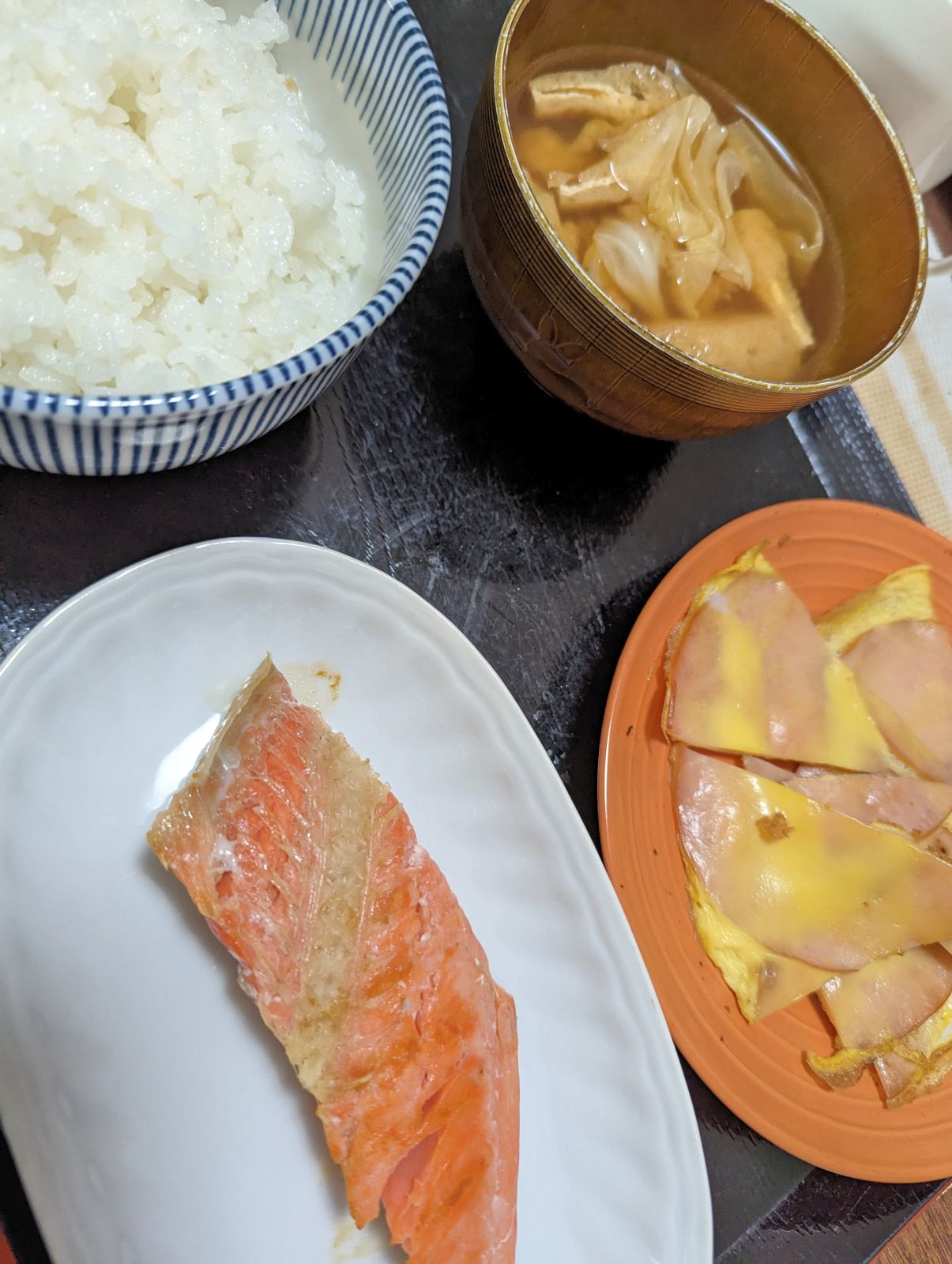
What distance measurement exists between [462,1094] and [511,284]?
887mm

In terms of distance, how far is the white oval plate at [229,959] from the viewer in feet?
2.85

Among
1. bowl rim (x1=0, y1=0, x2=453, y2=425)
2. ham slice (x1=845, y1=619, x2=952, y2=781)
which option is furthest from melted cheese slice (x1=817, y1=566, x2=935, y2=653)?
bowl rim (x1=0, y1=0, x2=453, y2=425)

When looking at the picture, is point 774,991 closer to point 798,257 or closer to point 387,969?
point 387,969

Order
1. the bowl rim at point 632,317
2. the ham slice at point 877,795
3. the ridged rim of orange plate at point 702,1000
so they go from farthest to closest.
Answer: the ham slice at point 877,795, the ridged rim of orange plate at point 702,1000, the bowl rim at point 632,317

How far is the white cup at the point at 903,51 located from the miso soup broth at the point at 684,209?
1.68 ft

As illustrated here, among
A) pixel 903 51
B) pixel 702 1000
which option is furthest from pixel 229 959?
pixel 903 51

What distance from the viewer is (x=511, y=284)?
3.50 feet

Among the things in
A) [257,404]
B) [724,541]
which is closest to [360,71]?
[257,404]

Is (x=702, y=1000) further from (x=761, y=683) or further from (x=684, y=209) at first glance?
(x=684, y=209)

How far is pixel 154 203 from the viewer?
35.0 inches

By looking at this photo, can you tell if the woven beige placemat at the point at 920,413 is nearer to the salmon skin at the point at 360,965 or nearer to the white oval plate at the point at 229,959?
the white oval plate at the point at 229,959

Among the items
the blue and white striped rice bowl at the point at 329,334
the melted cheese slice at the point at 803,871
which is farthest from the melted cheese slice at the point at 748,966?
the blue and white striped rice bowl at the point at 329,334

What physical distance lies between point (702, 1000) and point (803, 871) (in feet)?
0.73

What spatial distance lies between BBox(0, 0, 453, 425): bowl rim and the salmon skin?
0.32m
